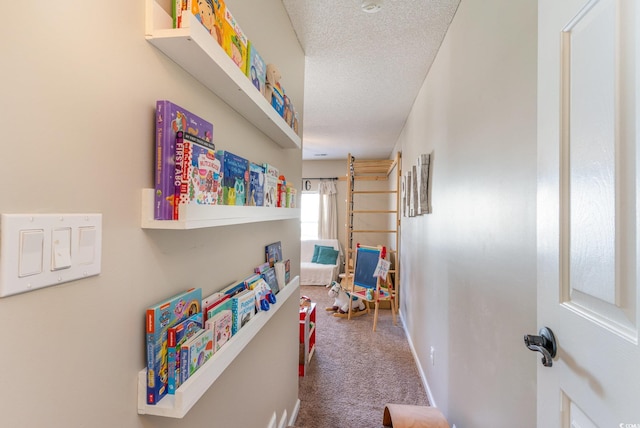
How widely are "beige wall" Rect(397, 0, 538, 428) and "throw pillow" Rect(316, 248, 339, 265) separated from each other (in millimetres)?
3858

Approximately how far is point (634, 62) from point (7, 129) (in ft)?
3.10

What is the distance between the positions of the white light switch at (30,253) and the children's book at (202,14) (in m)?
0.48

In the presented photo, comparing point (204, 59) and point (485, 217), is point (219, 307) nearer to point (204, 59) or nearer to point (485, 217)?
point (204, 59)

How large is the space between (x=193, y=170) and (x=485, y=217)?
1.19 m

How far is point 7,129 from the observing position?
0.39m

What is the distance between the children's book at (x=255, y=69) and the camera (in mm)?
1011

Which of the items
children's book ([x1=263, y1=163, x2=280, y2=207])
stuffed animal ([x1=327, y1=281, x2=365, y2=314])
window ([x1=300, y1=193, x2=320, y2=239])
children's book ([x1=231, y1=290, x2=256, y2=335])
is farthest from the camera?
window ([x1=300, y1=193, x2=320, y2=239])

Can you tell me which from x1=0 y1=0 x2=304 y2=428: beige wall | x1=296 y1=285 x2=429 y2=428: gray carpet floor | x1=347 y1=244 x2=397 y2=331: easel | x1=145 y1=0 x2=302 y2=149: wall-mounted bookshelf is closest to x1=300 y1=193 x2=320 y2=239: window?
x1=347 y1=244 x2=397 y2=331: easel

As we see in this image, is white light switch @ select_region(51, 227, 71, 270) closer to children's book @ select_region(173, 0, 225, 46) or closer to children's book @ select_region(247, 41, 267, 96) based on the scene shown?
children's book @ select_region(173, 0, 225, 46)

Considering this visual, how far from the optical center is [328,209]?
264 inches

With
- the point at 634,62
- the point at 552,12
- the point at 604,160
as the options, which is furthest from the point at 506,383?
the point at 552,12

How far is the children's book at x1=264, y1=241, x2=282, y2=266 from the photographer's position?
4.70 feet

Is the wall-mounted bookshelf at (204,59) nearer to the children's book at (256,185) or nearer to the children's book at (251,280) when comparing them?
the children's book at (256,185)

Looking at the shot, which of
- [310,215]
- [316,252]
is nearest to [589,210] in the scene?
[316,252]
